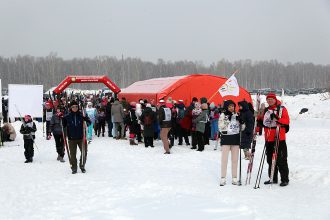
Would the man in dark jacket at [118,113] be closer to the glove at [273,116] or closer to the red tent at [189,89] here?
the red tent at [189,89]

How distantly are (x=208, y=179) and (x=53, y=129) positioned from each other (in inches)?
211

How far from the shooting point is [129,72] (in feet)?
363

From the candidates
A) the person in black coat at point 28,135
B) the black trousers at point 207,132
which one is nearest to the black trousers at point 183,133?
the black trousers at point 207,132

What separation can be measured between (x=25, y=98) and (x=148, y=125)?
31.3ft

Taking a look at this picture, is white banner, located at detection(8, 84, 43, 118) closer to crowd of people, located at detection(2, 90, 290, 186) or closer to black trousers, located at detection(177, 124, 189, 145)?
crowd of people, located at detection(2, 90, 290, 186)

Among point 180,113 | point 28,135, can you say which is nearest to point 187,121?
point 180,113

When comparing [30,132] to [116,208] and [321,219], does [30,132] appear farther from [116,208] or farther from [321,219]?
[321,219]

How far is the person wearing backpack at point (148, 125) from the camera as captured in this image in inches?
583

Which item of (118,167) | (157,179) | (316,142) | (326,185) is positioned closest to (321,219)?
(326,185)

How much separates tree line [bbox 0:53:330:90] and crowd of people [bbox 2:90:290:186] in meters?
81.4

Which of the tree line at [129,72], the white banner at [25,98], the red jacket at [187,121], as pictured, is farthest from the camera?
the tree line at [129,72]

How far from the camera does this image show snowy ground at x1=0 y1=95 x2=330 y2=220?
21.7ft

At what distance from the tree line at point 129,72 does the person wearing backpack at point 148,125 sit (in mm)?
83741

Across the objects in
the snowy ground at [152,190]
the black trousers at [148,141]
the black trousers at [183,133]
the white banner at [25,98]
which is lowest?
the snowy ground at [152,190]
